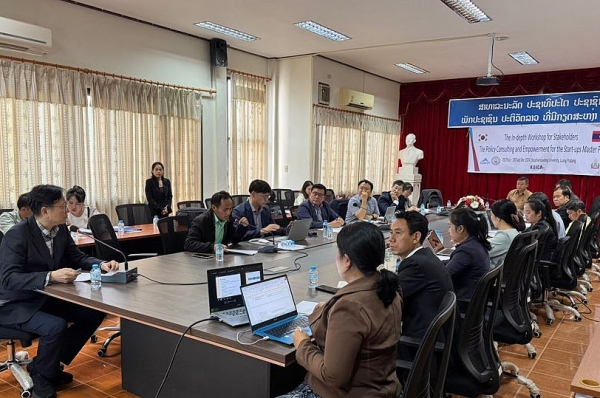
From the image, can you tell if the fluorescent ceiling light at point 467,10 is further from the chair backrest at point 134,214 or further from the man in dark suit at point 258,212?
the chair backrest at point 134,214

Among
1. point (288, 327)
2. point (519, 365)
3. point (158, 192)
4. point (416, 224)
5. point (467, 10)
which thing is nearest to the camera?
point (288, 327)

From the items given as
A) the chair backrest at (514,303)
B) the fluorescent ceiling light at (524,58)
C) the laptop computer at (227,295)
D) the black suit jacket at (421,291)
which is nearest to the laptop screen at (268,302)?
the laptop computer at (227,295)

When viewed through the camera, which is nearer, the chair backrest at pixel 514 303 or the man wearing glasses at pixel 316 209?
A: the chair backrest at pixel 514 303

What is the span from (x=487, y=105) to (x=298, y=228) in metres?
6.67

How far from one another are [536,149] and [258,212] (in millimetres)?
6574

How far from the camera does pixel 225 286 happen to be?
216 centimetres

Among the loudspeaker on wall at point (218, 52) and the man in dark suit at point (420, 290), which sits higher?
the loudspeaker on wall at point (218, 52)

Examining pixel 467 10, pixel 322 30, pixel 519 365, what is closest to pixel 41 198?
pixel 519 365

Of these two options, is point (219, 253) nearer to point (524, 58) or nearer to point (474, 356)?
point (474, 356)

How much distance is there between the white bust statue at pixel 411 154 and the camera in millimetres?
9875

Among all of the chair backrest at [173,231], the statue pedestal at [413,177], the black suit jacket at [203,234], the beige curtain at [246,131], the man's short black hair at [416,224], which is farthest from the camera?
the statue pedestal at [413,177]

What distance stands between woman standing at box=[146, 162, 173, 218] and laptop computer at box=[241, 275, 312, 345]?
13.7 ft

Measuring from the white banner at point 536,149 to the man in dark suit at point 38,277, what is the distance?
8.28m

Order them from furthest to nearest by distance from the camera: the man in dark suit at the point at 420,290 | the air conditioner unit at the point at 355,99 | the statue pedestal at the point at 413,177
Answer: the statue pedestal at the point at 413,177 → the air conditioner unit at the point at 355,99 → the man in dark suit at the point at 420,290
